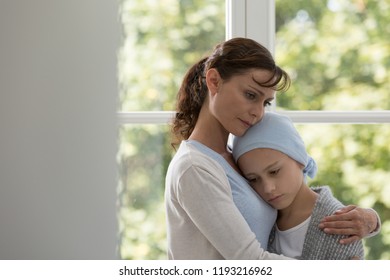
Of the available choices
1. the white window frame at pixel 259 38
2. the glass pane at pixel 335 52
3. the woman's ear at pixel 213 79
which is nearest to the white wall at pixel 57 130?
the woman's ear at pixel 213 79

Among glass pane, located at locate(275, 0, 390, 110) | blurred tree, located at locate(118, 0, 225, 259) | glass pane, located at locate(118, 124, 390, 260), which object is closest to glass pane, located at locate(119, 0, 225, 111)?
blurred tree, located at locate(118, 0, 225, 259)

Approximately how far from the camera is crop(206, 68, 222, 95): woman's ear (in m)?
1.44

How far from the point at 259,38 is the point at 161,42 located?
0.98 ft

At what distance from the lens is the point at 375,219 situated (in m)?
1.50

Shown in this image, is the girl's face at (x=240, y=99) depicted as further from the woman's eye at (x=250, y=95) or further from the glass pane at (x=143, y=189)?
the glass pane at (x=143, y=189)

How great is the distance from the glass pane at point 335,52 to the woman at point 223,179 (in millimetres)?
507

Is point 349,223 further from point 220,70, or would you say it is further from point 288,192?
point 220,70

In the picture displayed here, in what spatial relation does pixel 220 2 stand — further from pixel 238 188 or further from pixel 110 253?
pixel 110 253

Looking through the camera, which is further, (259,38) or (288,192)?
(259,38)

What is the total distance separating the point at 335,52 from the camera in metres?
1.95

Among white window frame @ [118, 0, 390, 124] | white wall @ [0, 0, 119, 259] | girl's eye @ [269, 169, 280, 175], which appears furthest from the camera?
white window frame @ [118, 0, 390, 124]

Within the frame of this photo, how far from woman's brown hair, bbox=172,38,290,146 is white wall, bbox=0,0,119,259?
33 cm

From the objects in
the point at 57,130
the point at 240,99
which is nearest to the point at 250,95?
the point at 240,99

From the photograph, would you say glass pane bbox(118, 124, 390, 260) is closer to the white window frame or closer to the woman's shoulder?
the white window frame
